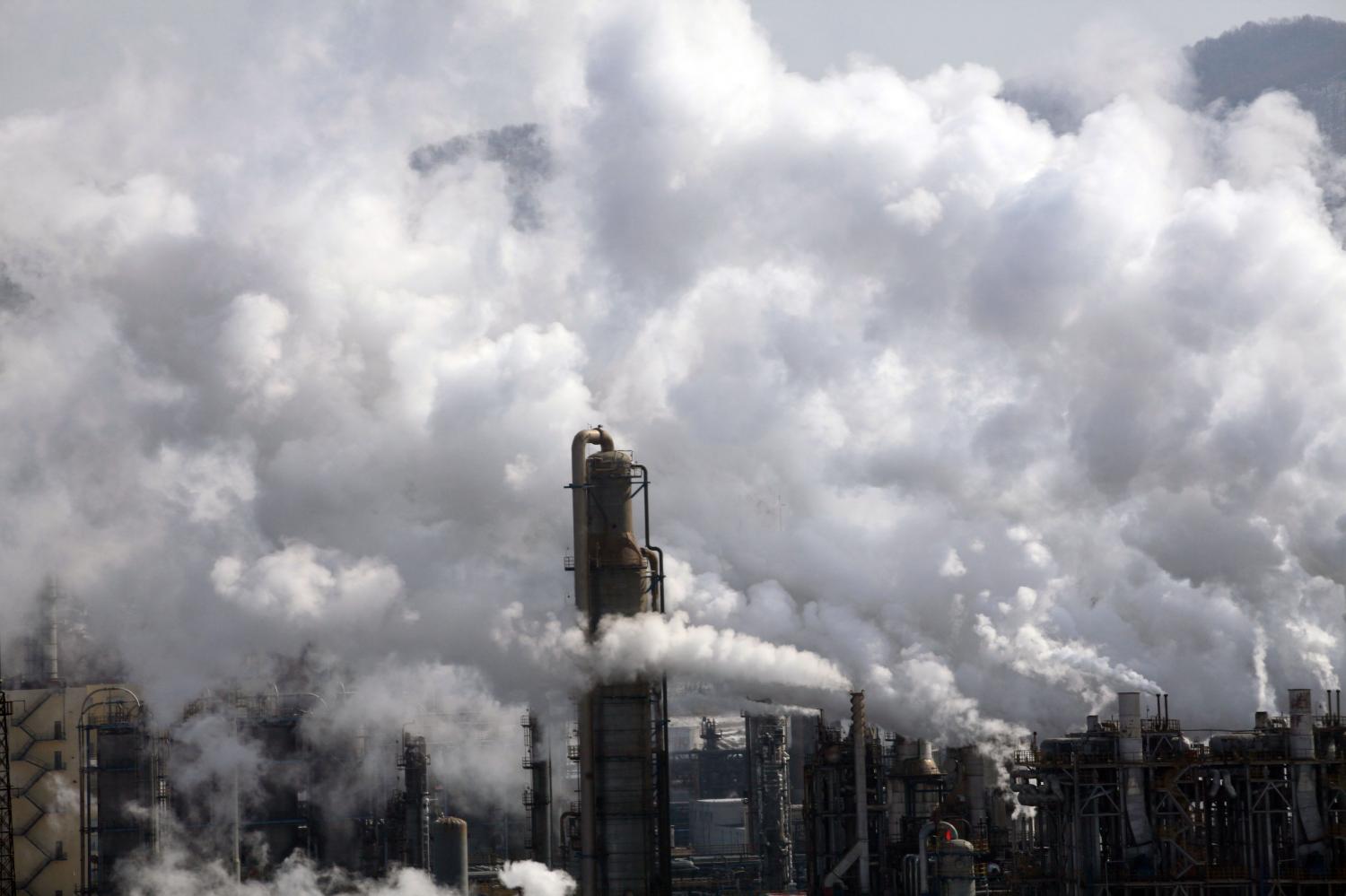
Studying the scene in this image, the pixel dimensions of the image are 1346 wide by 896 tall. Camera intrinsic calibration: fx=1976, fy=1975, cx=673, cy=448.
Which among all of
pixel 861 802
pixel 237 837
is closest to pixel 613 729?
pixel 861 802

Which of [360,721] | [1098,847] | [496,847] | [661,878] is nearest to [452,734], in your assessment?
[496,847]

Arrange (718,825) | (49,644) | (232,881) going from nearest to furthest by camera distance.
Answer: (232,881), (49,644), (718,825)

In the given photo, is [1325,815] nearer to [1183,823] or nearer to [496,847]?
[1183,823]

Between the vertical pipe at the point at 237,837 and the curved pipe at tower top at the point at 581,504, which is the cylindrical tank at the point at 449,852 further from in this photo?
the curved pipe at tower top at the point at 581,504

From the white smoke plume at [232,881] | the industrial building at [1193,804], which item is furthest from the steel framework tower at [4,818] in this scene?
the industrial building at [1193,804]

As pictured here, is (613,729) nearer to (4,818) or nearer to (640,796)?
(640,796)

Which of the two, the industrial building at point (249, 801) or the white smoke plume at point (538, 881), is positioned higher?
the industrial building at point (249, 801)

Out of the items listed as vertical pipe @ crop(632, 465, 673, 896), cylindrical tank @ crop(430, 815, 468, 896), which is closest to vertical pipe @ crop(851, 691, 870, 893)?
vertical pipe @ crop(632, 465, 673, 896)

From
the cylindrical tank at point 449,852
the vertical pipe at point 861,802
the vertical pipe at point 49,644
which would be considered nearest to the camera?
the vertical pipe at point 861,802
